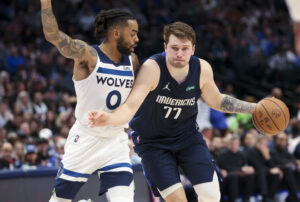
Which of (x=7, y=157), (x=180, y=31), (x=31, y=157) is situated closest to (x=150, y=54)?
(x=31, y=157)

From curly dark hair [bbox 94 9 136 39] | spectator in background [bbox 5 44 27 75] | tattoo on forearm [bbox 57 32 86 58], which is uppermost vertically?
curly dark hair [bbox 94 9 136 39]

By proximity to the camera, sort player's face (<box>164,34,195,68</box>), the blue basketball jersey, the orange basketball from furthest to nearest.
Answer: the orange basketball < the blue basketball jersey < player's face (<box>164,34,195,68</box>)

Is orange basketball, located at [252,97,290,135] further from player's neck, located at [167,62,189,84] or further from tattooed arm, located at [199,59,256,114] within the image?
player's neck, located at [167,62,189,84]

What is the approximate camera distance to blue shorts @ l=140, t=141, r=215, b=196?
491 cm

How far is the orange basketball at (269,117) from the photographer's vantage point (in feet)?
16.4

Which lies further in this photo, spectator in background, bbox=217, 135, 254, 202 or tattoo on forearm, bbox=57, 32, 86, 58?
spectator in background, bbox=217, 135, 254, 202

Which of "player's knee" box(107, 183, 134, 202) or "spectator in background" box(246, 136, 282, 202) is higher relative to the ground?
"player's knee" box(107, 183, 134, 202)

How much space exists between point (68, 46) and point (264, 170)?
6261mm

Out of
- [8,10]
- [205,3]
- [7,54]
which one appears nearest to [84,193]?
[7,54]

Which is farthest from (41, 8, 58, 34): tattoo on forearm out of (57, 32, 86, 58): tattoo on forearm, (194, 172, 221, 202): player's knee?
(194, 172, 221, 202): player's knee

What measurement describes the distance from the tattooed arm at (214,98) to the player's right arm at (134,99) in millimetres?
493

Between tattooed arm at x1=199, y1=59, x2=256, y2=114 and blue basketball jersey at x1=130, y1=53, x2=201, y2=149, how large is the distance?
69 mm

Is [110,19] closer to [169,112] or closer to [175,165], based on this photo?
[169,112]

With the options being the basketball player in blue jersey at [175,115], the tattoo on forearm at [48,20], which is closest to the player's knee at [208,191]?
the basketball player in blue jersey at [175,115]
